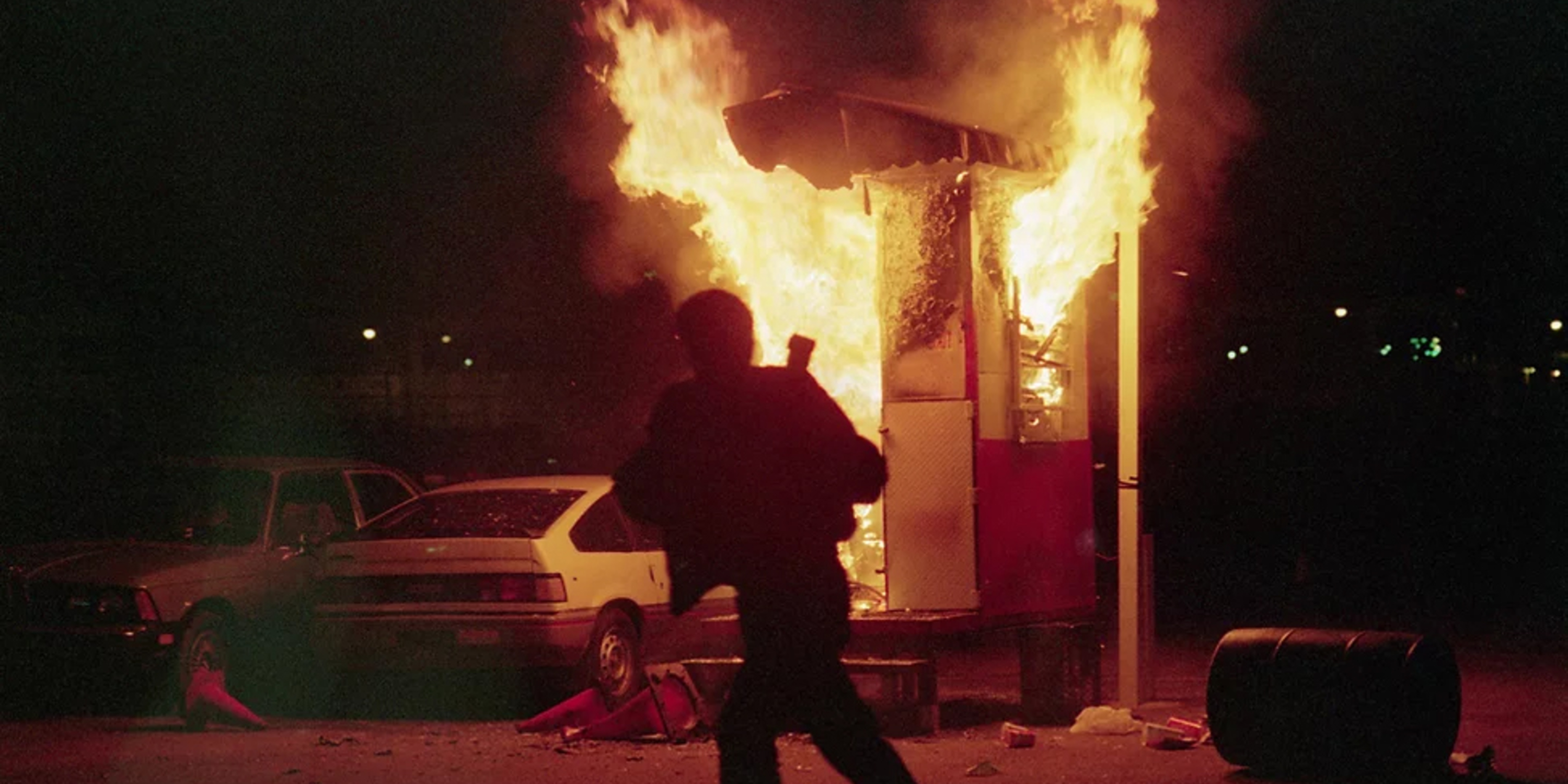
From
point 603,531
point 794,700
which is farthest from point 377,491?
point 794,700

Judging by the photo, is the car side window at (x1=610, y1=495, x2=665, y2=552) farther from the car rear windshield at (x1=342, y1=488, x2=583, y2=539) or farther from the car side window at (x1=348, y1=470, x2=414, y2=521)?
the car side window at (x1=348, y1=470, x2=414, y2=521)

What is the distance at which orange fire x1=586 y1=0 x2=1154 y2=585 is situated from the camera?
10.4 metres

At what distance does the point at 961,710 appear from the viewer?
35.0 ft

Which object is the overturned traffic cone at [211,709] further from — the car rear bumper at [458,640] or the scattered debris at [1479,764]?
the scattered debris at [1479,764]

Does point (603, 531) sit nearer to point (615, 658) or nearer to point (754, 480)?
point (615, 658)

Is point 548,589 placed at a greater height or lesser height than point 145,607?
greater

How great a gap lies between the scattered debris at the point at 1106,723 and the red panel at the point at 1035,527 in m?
0.84

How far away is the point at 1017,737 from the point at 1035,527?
173 cm

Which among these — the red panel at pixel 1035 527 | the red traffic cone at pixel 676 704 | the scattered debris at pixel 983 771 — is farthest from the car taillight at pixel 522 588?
the scattered debris at pixel 983 771

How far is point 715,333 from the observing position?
4.88 meters

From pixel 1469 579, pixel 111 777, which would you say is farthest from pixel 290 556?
pixel 1469 579

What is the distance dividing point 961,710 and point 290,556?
4.78 meters

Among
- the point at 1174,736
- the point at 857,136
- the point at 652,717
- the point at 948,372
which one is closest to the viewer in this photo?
the point at 1174,736

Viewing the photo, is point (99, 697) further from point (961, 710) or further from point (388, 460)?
point (388, 460)
